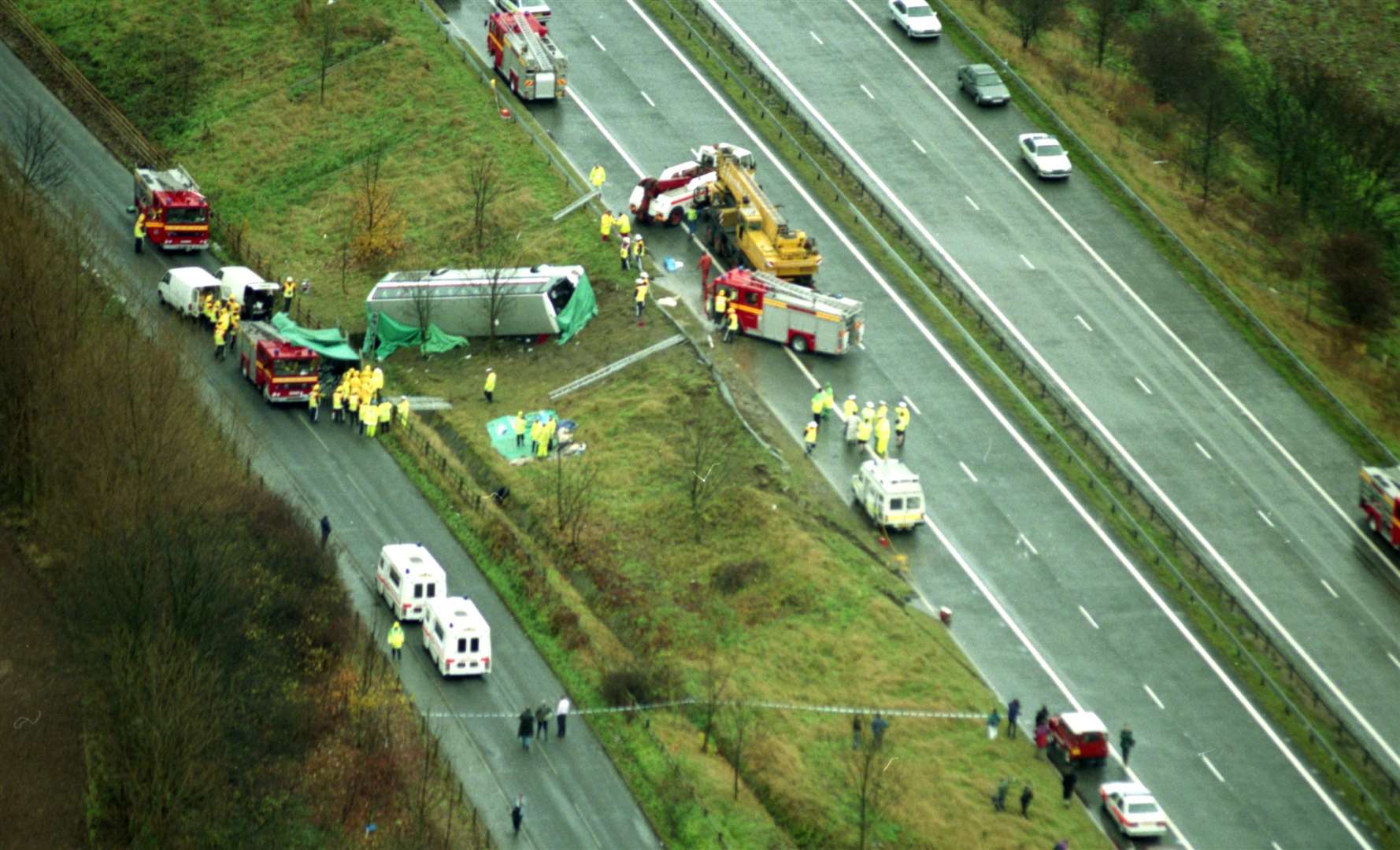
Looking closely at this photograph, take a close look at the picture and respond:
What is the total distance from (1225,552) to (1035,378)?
11190 millimetres

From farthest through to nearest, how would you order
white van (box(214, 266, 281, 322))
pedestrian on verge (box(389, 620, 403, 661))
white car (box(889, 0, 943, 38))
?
white car (box(889, 0, 943, 38)) < white van (box(214, 266, 281, 322)) < pedestrian on verge (box(389, 620, 403, 661))

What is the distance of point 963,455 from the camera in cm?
9244

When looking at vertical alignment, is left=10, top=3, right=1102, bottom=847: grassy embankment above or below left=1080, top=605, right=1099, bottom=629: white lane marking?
above

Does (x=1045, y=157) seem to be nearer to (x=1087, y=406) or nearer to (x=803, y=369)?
(x=1087, y=406)

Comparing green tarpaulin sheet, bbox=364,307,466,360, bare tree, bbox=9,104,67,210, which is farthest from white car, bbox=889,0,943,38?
bare tree, bbox=9,104,67,210

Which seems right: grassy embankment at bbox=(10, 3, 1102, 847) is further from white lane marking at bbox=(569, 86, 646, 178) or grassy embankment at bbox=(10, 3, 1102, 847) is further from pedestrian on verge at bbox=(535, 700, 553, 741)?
white lane marking at bbox=(569, 86, 646, 178)

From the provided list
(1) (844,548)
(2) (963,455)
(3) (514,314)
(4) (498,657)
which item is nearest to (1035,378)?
(2) (963,455)

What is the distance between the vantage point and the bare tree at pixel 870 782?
75.1 meters

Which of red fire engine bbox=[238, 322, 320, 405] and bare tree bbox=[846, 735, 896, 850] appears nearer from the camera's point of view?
bare tree bbox=[846, 735, 896, 850]

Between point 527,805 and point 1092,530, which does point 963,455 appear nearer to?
point 1092,530

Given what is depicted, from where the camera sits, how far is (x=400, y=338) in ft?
324

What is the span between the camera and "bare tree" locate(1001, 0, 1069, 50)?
11969 cm

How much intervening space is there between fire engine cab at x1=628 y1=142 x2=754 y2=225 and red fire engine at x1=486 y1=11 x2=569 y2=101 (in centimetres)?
982

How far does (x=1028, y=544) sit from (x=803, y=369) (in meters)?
12.7
